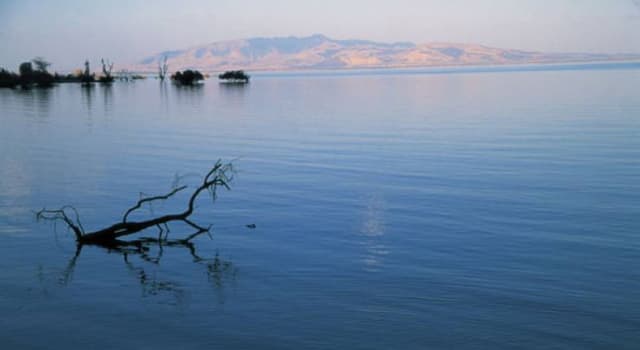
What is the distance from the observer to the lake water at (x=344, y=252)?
439 inches

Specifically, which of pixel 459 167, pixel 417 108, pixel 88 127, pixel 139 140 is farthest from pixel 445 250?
pixel 417 108

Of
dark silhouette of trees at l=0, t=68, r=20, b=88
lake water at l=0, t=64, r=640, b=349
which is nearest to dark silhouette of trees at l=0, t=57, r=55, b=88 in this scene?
dark silhouette of trees at l=0, t=68, r=20, b=88

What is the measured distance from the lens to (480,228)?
17.2m

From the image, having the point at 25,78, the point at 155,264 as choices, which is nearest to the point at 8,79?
the point at 25,78

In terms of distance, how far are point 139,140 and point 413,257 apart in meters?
27.3

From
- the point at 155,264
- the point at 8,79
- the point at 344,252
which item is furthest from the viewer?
the point at 8,79

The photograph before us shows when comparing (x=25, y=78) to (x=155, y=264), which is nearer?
(x=155, y=264)

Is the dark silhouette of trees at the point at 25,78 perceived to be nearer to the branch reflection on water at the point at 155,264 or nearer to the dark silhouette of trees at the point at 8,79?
the dark silhouette of trees at the point at 8,79

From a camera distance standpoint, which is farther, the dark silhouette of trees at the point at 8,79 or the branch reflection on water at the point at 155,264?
the dark silhouette of trees at the point at 8,79

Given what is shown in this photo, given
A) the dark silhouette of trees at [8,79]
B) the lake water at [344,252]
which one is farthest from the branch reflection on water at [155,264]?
the dark silhouette of trees at [8,79]

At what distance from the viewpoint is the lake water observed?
11.2 meters

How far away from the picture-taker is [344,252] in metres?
15.5

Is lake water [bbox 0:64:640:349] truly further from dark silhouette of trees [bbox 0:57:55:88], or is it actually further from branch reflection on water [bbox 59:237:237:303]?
dark silhouette of trees [bbox 0:57:55:88]

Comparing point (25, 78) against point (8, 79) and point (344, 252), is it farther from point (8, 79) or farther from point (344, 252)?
point (344, 252)
